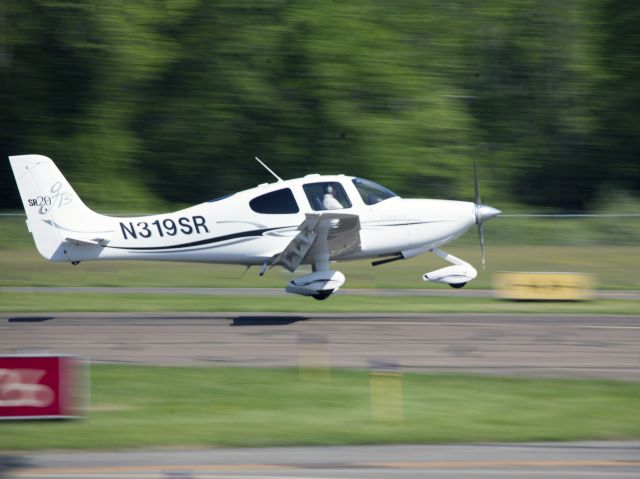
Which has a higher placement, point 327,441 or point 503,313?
point 327,441

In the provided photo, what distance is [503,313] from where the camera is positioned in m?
16.5

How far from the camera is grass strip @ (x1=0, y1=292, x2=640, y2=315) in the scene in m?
17.1

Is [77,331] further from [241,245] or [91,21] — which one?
[91,21]

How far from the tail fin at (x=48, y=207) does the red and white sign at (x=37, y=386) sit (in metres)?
7.85

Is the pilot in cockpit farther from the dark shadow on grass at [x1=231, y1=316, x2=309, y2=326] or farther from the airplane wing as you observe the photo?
the dark shadow on grass at [x1=231, y1=316, x2=309, y2=326]

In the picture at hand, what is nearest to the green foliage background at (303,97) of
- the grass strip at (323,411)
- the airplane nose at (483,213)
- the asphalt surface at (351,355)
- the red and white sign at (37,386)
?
the airplane nose at (483,213)

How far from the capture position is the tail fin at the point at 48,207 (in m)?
16.3

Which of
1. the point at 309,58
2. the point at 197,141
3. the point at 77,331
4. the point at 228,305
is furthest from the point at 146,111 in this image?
the point at 77,331

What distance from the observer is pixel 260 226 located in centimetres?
1670

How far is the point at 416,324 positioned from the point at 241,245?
3.55 metres

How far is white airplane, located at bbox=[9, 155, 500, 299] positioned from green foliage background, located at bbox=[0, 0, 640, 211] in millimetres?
14292

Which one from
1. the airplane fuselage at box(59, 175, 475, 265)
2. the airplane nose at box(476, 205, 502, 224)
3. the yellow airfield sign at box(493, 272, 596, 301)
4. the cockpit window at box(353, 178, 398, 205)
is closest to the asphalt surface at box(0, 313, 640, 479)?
the airplane fuselage at box(59, 175, 475, 265)

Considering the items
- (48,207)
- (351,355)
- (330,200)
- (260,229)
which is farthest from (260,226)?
(351,355)

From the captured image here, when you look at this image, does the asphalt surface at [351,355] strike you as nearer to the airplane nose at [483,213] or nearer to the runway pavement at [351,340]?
the runway pavement at [351,340]
